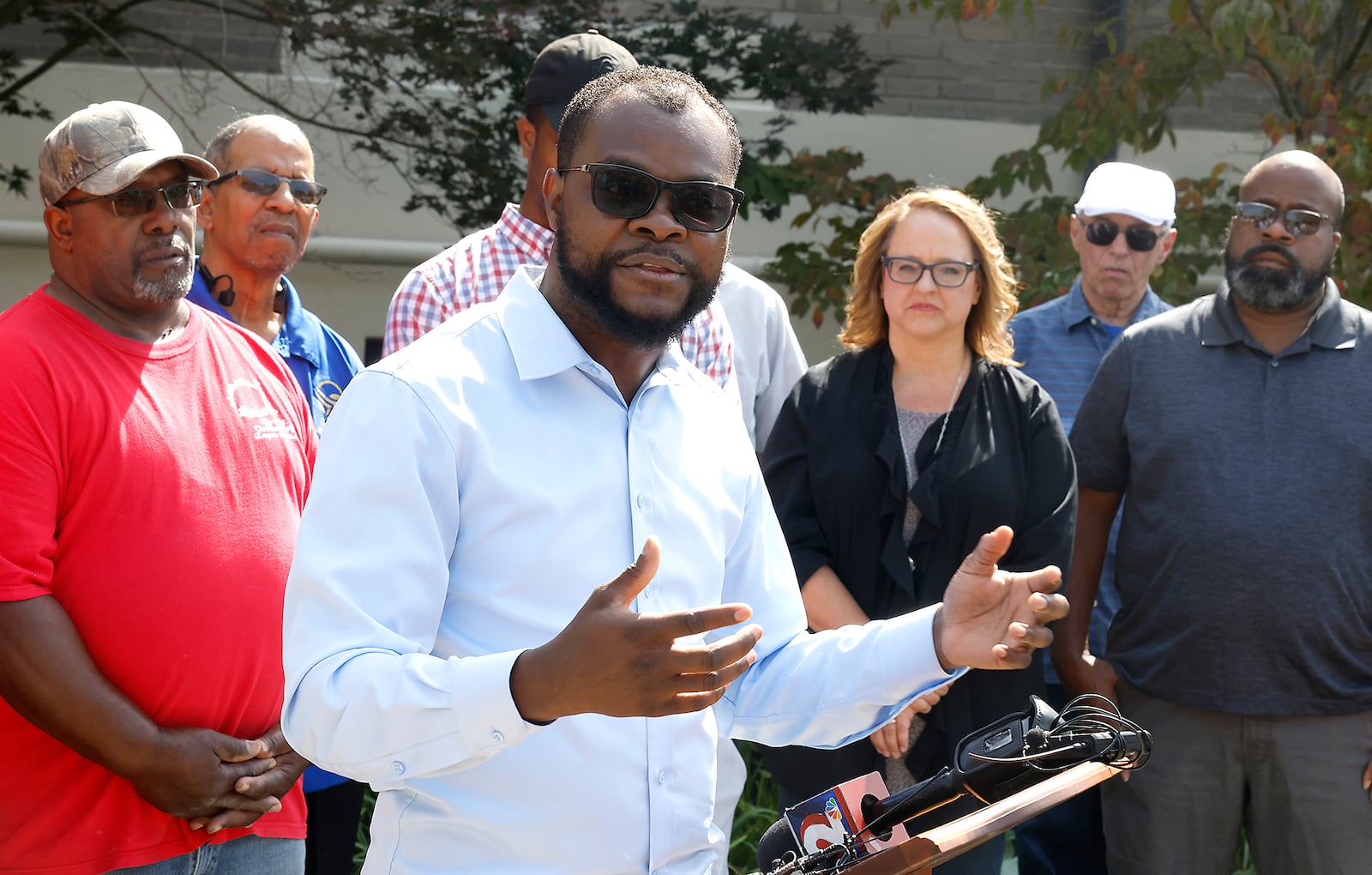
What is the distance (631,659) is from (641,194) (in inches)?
31.5

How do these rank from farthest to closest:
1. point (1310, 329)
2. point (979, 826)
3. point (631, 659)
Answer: point (1310, 329)
point (979, 826)
point (631, 659)

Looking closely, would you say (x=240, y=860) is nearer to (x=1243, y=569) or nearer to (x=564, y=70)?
(x=564, y=70)

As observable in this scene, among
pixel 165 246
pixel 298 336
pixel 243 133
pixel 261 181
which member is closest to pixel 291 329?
pixel 298 336

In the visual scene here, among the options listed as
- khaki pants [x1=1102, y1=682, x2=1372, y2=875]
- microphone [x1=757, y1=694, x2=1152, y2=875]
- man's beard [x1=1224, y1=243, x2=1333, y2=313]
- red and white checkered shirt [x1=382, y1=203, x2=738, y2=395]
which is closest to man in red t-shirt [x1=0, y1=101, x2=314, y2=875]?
red and white checkered shirt [x1=382, y1=203, x2=738, y2=395]

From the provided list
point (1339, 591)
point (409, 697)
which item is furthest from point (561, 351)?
→ point (1339, 591)

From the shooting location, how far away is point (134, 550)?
274 centimetres

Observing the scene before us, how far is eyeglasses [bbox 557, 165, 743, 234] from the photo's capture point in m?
2.11

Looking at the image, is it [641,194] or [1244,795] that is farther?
[1244,795]

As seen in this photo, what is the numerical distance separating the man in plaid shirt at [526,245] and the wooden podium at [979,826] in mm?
1753

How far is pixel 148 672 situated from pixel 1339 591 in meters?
3.01

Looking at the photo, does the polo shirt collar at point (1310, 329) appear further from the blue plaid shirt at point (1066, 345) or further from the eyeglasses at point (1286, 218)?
the blue plaid shirt at point (1066, 345)

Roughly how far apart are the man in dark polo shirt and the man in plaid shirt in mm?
1336

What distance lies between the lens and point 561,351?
2.10m

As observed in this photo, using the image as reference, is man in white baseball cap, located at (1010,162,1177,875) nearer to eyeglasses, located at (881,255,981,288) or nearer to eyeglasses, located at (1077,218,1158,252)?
eyeglasses, located at (1077,218,1158,252)
